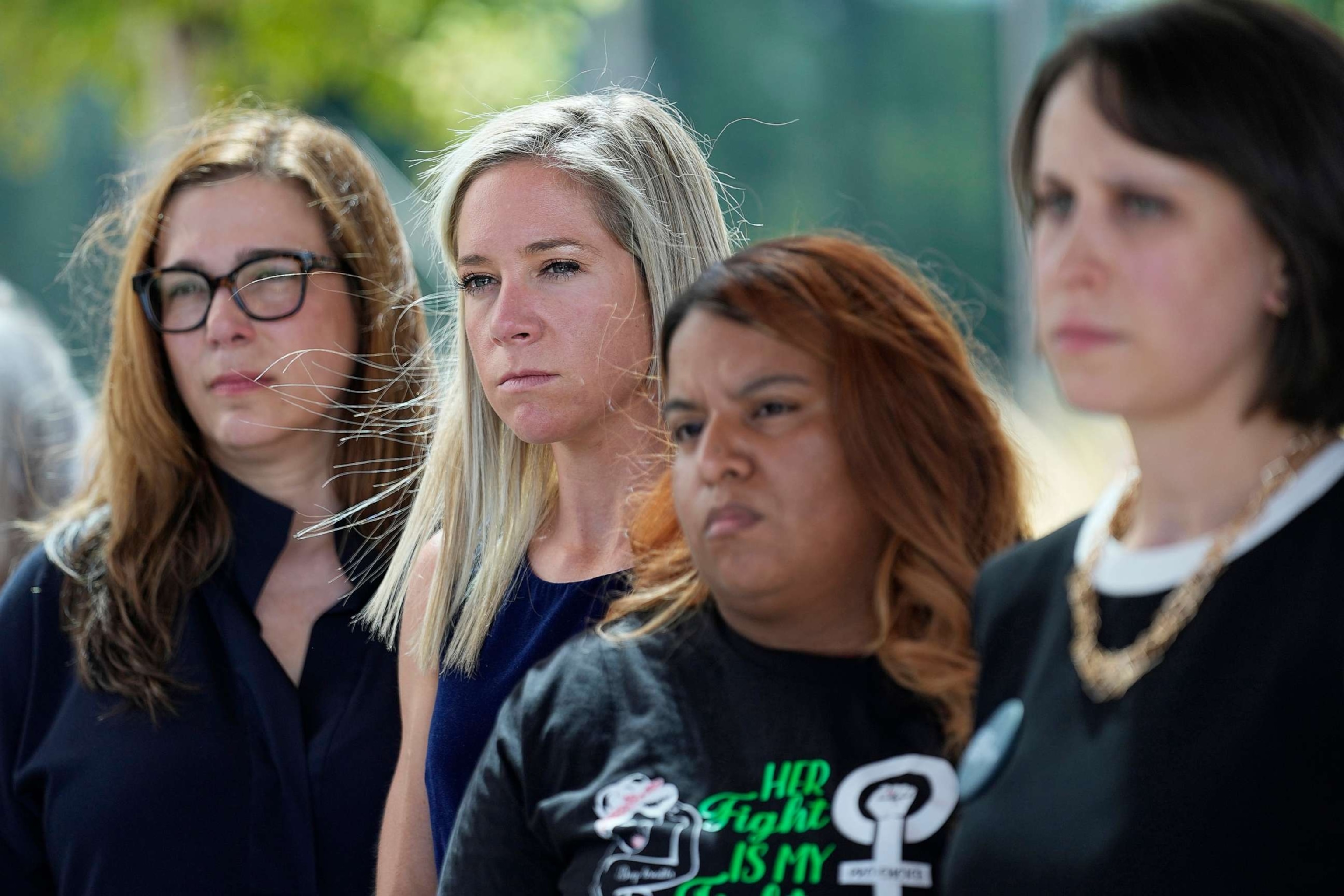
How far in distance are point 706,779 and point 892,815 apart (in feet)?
0.65

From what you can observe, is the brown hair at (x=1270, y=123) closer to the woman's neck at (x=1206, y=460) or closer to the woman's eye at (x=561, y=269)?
the woman's neck at (x=1206, y=460)

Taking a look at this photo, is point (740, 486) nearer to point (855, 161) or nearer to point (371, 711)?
point (371, 711)

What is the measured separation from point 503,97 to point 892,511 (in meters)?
5.32

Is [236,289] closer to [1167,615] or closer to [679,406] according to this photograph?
[679,406]

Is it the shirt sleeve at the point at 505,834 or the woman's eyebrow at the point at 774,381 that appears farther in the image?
the shirt sleeve at the point at 505,834

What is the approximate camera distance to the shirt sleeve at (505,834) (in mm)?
1672

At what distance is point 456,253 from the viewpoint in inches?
90.7

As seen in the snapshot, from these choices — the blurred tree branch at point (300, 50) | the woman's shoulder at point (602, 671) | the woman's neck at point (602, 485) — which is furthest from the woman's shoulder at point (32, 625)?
the blurred tree branch at point (300, 50)

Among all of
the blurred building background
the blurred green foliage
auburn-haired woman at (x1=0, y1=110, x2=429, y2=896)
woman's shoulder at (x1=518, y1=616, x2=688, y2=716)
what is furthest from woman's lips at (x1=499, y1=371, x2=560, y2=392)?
the blurred green foliage

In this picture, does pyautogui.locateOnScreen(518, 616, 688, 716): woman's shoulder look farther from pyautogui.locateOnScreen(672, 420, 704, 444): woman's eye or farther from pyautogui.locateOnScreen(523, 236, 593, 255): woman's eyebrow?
pyautogui.locateOnScreen(523, 236, 593, 255): woman's eyebrow

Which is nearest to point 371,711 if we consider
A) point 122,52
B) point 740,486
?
point 740,486

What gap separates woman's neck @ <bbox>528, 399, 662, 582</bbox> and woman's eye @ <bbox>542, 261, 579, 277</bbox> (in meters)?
0.21

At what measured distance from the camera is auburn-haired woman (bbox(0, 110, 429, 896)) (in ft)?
8.23

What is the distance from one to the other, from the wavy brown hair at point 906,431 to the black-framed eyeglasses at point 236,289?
1320 mm
